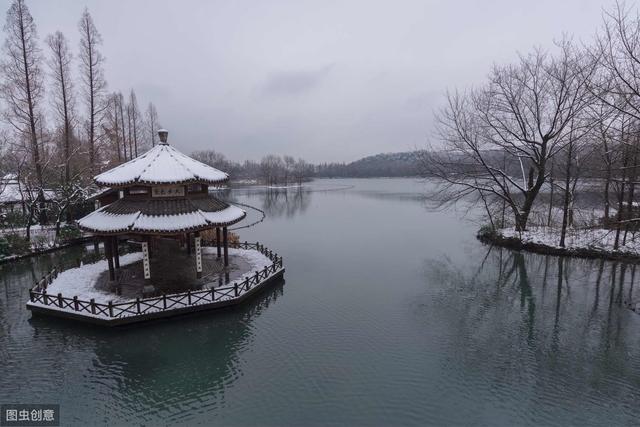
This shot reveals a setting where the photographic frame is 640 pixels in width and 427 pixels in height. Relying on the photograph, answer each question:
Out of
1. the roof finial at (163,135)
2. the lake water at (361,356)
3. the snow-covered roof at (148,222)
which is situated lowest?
the lake water at (361,356)

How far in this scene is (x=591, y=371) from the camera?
9.89 m

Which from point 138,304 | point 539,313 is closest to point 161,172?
point 138,304

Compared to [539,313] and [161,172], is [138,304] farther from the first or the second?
[539,313]

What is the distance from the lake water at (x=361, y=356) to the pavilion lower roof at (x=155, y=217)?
3931 mm

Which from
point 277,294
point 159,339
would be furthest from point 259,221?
point 159,339

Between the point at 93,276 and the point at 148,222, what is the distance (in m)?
5.52

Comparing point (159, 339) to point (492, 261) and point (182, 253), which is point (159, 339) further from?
point (492, 261)

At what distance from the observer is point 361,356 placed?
1083 cm

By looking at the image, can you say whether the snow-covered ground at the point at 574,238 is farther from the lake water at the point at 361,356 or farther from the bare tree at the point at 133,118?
the bare tree at the point at 133,118

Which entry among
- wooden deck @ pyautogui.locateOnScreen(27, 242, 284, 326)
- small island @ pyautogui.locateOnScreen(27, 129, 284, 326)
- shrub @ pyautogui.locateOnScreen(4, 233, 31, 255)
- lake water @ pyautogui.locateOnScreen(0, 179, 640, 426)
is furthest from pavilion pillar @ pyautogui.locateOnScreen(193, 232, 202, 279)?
shrub @ pyautogui.locateOnScreen(4, 233, 31, 255)

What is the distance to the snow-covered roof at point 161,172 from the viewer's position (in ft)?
49.6

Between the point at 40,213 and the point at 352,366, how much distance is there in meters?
32.9

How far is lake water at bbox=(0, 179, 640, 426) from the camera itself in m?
8.56

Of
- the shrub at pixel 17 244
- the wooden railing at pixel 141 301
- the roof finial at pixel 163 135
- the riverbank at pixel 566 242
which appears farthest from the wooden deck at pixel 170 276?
the riverbank at pixel 566 242
